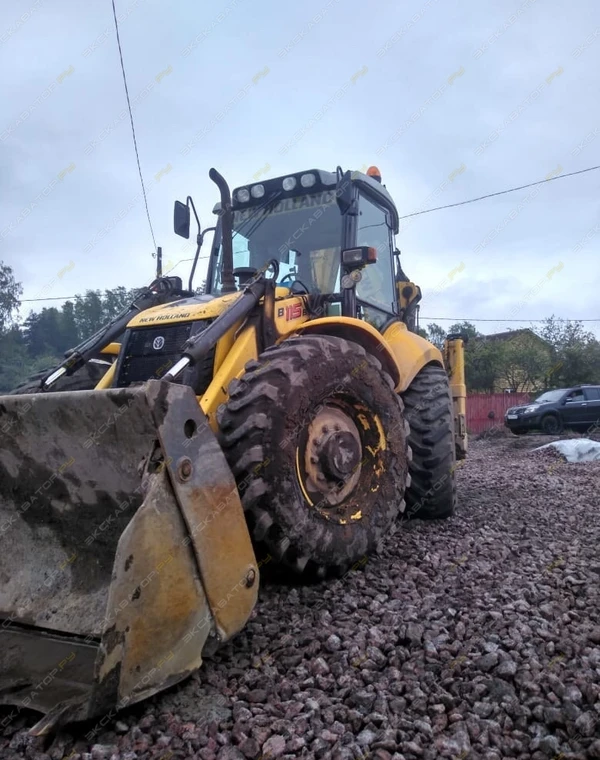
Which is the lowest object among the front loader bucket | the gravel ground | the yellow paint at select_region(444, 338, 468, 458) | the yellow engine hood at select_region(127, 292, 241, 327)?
the gravel ground

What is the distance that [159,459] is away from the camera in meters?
2.35

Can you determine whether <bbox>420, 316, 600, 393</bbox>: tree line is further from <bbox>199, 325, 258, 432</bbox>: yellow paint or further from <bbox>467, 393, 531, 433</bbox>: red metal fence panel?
<bbox>199, 325, 258, 432</bbox>: yellow paint

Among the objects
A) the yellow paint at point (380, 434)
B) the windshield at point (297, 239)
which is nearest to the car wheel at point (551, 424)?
the windshield at point (297, 239)

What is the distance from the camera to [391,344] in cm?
489

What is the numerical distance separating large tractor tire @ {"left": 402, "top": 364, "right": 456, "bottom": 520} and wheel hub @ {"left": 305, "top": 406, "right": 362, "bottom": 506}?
4.17 ft

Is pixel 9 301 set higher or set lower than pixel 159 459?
higher

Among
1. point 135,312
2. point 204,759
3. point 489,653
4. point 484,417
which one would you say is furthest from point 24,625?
point 484,417

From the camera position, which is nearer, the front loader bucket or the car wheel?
the front loader bucket

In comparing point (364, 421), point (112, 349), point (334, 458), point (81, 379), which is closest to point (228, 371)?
point (334, 458)

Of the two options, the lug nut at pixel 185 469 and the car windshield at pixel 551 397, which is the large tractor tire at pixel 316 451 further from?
the car windshield at pixel 551 397

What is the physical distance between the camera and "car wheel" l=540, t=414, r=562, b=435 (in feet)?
56.6

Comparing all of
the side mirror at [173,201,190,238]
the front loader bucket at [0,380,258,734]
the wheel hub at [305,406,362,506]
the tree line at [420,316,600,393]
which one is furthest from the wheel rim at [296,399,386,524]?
the tree line at [420,316,600,393]

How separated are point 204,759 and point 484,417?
72.7 feet

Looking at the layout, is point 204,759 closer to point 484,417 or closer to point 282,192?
point 282,192
